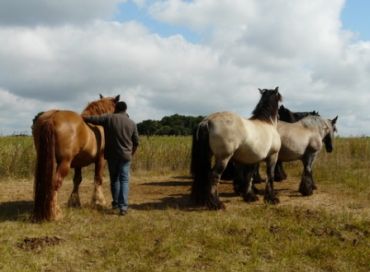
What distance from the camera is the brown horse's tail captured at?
784 cm

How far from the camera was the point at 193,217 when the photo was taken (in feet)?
28.2

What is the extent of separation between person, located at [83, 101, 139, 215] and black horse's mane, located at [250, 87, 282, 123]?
2.99 m

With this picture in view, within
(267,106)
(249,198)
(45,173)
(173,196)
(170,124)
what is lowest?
(173,196)

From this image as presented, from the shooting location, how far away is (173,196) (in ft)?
37.5

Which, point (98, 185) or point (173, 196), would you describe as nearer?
point (98, 185)

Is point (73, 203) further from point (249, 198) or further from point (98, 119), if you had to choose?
point (249, 198)

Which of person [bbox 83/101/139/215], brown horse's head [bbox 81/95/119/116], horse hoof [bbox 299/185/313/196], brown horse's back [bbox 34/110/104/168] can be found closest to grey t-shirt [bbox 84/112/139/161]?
person [bbox 83/101/139/215]

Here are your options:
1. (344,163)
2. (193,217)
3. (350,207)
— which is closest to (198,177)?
(193,217)

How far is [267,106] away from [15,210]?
5.67m

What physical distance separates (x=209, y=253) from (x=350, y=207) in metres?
4.46

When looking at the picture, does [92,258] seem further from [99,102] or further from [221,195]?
[221,195]

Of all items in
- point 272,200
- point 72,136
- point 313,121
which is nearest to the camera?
point 72,136

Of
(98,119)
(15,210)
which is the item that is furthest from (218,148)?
(15,210)

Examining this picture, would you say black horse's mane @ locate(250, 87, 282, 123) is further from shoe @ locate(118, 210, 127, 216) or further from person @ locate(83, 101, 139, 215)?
shoe @ locate(118, 210, 127, 216)
